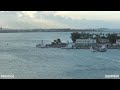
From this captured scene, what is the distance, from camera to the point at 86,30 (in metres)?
2.90

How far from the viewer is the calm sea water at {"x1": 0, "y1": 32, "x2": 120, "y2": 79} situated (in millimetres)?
2711

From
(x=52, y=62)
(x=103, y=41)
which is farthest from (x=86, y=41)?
(x=52, y=62)

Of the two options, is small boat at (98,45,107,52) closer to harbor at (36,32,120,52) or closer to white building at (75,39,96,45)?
harbor at (36,32,120,52)

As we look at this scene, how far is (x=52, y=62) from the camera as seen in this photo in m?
2.76

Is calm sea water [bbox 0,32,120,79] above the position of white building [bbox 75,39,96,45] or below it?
below

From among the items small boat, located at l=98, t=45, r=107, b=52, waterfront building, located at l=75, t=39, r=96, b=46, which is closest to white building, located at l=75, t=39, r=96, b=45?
waterfront building, located at l=75, t=39, r=96, b=46

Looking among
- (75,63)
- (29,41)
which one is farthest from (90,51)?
(29,41)

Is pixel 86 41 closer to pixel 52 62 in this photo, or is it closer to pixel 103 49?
pixel 103 49

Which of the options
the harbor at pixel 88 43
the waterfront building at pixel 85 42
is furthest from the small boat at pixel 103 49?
the waterfront building at pixel 85 42

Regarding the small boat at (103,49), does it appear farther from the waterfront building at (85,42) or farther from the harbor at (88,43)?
the waterfront building at (85,42)

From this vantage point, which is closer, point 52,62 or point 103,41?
point 52,62

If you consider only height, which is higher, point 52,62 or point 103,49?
point 103,49

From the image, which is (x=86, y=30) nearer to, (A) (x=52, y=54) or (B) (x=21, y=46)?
(A) (x=52, y=54)
